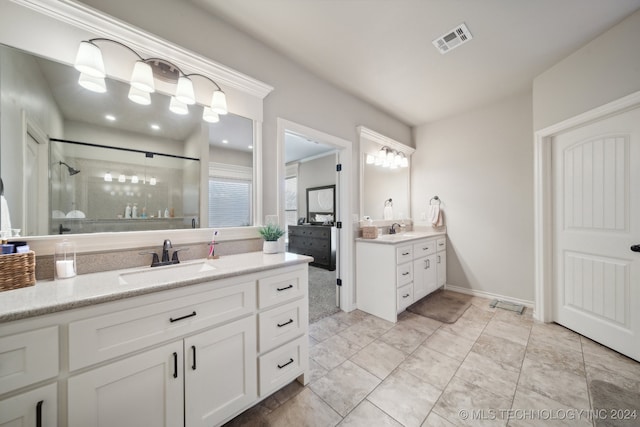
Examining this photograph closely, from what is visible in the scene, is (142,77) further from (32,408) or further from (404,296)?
(404,296)

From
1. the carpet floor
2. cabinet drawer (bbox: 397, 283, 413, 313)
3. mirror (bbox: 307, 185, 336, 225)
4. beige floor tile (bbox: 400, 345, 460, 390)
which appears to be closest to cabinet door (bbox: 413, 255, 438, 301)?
cabinet drawer (bbox: 397, 283, 413, 313)

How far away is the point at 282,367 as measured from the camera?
1.43 metres

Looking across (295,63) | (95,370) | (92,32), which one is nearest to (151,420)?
(95,370)

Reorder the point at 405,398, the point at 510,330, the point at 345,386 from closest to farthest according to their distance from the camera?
the point at 405,398 < the point at 345,386 < the point at 510,330

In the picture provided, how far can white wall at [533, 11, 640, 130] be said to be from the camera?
178 centimetres

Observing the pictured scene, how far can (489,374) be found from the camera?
167 centimetres

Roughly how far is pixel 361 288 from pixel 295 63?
2.62m

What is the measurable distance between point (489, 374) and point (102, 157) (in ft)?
9.82

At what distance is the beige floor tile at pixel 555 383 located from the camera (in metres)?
1.43

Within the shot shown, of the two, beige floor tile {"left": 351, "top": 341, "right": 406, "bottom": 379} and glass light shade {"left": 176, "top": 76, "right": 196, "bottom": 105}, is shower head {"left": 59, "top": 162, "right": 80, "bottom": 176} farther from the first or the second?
beige floor tile {"left": 351, "top": 341, "right": 406, "bottom": 379}

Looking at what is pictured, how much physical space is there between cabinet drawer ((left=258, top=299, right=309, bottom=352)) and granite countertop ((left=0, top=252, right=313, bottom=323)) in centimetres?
29

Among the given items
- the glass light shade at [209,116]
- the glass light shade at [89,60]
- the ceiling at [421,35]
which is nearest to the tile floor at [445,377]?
the glass light shade at [209,116]

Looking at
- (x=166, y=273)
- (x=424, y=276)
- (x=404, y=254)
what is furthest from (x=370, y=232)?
(x=166, y=273)

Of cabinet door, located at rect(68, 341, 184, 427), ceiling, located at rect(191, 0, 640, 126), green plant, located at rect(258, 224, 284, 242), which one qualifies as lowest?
cabinet door, located at rect(68, 341, 184, 427)
